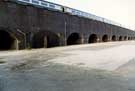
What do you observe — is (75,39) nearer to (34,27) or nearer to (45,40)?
(45,40)

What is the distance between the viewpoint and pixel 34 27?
1858 centimetres

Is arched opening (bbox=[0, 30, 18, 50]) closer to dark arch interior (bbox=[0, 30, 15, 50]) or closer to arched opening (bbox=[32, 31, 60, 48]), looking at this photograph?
dark arch interior (bbox=[0, 30, 15, 50])

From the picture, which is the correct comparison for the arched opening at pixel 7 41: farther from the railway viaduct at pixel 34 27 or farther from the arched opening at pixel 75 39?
the arched opening at pixel 75 39

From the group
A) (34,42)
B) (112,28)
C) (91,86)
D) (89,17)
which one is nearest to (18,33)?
(34,42)

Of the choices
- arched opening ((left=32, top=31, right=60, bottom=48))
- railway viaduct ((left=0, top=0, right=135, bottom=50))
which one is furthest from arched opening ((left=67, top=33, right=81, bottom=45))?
arched opening ((left=32, top=31, right=60, bottom=48))

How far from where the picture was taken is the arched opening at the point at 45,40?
19875 mm

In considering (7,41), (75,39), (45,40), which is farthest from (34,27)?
(75,39)

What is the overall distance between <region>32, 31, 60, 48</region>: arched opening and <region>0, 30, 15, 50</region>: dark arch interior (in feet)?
7.29

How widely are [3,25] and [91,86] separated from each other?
11936 mm

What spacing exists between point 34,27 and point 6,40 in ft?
8.76

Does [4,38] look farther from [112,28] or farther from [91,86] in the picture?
[112,28]

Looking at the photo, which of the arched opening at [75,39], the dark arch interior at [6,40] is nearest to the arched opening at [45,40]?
the dark arch interior at [6,40]

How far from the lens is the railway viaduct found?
16.0 metres

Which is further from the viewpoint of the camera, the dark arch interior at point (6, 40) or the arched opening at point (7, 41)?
the dark arch interior at point (6, 40)
